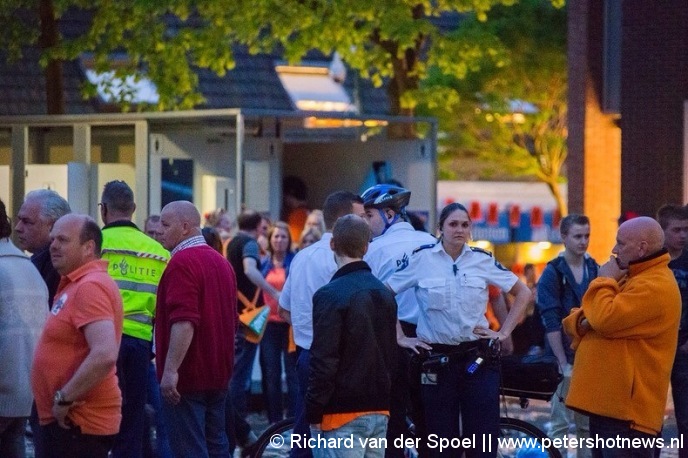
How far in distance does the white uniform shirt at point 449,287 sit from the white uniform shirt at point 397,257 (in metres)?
0.32

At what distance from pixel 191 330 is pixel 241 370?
15.9 feet

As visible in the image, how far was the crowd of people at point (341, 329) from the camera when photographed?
6824mm

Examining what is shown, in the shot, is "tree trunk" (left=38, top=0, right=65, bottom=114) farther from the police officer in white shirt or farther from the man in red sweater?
the man in red sweater

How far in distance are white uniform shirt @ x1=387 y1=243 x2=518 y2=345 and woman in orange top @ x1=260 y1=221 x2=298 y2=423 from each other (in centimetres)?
450

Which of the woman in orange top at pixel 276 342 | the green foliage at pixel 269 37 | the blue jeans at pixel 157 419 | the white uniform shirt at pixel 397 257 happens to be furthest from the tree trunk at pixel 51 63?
the white uniform shirt at pixel 397 257

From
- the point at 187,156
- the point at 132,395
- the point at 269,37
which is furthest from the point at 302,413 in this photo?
the point at 269,37

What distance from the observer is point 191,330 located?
8266mm

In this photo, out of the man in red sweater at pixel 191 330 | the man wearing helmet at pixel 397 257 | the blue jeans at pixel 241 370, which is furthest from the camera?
the blue jeans at pixel 241 370

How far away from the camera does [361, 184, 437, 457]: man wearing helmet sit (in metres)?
8.80

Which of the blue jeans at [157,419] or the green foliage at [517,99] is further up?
Answer: the green foliage at [517,99]

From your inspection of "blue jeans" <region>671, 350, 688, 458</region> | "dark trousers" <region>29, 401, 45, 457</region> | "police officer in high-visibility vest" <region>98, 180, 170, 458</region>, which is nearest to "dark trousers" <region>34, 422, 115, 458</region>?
"dark trousers" <region>29, 401, 45, 457</region>

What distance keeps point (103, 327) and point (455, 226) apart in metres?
2.64

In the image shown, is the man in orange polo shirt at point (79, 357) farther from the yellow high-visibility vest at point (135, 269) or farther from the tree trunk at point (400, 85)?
the tree trunk at point (400, 85)

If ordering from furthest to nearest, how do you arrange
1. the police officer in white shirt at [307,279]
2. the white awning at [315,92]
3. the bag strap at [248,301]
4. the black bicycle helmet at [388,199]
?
the white awning at [315,92] → the bag strap at [248,301] → the police officer in white shirt at [307,279] → the black bicycle helmet at [388,199]
